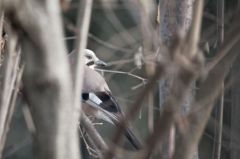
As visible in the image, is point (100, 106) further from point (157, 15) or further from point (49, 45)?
point (49, 45)

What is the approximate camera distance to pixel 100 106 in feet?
15.8

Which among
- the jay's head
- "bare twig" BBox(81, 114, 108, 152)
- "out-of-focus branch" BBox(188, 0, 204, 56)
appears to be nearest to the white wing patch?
the jay's head

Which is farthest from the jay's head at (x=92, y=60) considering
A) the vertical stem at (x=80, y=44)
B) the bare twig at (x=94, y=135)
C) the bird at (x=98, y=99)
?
the vertical stem at (x=80, y=44)

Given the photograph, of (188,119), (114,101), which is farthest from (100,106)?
(188,119)

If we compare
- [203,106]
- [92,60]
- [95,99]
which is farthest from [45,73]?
[92,60]

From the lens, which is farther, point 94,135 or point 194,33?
point 94,135

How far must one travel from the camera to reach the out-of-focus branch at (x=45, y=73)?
0.98 metres

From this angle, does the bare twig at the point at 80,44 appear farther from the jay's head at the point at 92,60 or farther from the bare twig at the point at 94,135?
the jay's head at the point at 92,60

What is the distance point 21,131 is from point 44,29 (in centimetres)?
517

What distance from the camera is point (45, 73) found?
1.01 m

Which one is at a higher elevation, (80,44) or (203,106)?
(80,44)

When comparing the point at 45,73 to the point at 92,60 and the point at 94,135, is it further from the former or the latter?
the point at 92,60

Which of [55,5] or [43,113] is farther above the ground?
[55,5]

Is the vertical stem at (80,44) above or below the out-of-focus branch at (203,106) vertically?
above
